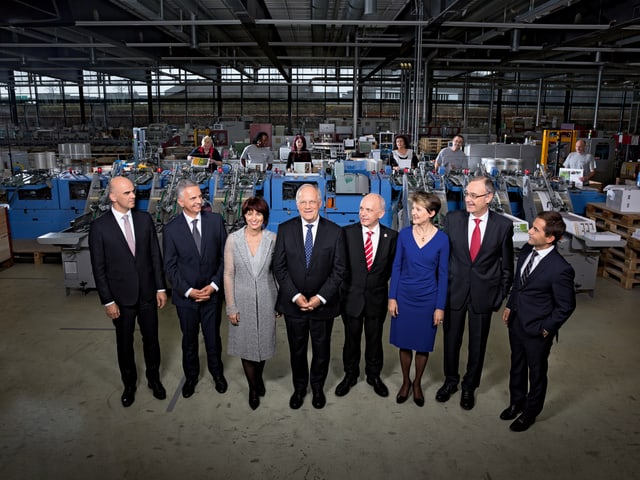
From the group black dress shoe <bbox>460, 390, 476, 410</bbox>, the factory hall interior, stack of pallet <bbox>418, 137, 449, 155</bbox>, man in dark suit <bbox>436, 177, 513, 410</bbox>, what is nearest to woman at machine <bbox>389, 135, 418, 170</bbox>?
the factory hall interior

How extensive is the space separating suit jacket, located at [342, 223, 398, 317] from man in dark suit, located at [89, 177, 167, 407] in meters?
1.12

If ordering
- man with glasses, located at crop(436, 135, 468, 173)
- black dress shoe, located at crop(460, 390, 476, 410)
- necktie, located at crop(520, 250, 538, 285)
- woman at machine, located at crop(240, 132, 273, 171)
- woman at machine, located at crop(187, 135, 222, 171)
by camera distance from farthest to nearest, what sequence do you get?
man with glasses, located at crop(436, 135, 468, 173), woman at machine, located at crop(240, 132, 273, 171), woman at machine, located at crop(187, 135, 222, 171), black dress shoe, located at crop(460, 390, 476, 410), necktie, located at crop(520, 250, 538, 285)

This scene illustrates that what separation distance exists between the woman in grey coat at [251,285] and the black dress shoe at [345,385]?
0.56m

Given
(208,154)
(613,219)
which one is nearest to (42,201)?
(208,154)

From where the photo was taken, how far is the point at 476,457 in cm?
262

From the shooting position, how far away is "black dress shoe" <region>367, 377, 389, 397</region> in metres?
3.21

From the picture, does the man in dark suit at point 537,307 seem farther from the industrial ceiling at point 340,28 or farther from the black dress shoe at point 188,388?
the industrial ceiling at point 340,28

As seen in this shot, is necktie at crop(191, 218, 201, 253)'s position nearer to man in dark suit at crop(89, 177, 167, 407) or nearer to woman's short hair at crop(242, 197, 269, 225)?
man in dark suit at crop(89, 177, 167, 407)

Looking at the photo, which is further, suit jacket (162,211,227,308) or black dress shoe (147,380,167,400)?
black dress shoe (147,380,167,400)

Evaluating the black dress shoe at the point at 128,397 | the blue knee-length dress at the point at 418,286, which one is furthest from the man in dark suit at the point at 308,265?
the black dress shoe at the point at 128,397

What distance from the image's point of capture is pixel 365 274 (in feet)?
9.67

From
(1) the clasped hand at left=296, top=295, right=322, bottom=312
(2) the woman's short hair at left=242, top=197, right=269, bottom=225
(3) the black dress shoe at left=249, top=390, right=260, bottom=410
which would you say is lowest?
(3) the black dress shoe at left=249, top=390, right=260, bottom=410

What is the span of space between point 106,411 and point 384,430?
165cm

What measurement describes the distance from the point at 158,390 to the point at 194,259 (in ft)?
2.95
